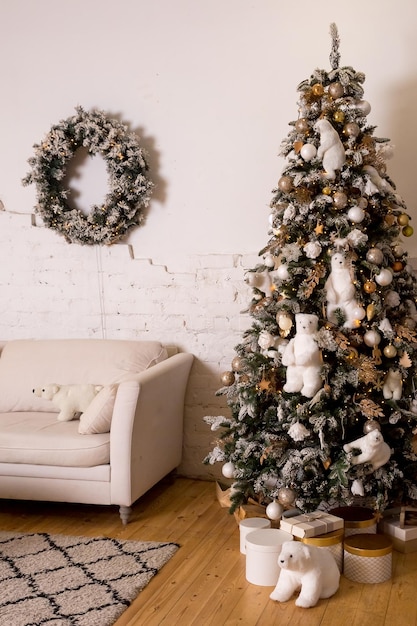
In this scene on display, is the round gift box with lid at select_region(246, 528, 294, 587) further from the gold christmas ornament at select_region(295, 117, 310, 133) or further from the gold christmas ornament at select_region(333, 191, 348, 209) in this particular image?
the gold christmas ornament at select_region(295, 117, 310, 133)

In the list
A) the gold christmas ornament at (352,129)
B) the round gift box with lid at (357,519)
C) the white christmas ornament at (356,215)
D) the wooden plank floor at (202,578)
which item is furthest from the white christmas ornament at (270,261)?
the wooden plank floor at (202,578)

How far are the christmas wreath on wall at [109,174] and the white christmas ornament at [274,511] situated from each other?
74.0 inches

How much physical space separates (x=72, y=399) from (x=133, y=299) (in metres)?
0.81

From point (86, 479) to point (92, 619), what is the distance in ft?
3.10

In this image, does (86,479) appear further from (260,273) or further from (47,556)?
(260,273)

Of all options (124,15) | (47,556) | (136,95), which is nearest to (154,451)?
(47,556)

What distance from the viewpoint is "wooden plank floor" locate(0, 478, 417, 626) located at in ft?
8.63

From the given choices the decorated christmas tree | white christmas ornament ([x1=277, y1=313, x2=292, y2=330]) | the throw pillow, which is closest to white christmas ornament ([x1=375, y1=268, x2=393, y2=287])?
the decorated christmas tree

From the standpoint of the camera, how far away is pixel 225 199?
4.18 meters

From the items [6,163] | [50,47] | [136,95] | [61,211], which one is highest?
[50,47]

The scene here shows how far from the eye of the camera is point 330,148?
327 centimetres

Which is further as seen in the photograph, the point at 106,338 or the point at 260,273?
the point at 106,338

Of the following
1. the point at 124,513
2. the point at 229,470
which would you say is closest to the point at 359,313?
the point at 229,470

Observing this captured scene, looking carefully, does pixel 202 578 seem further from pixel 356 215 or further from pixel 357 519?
pixel 356 215
